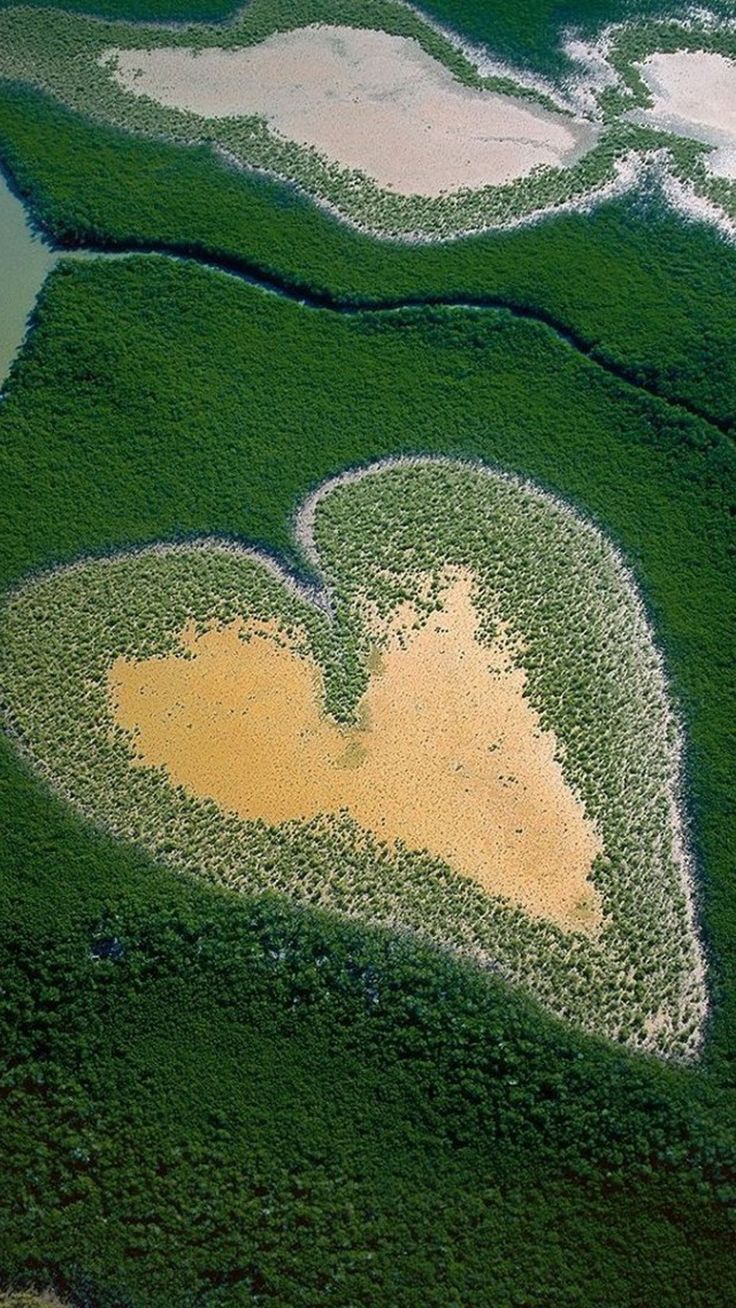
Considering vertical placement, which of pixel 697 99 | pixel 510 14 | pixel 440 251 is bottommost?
pixel 440 251

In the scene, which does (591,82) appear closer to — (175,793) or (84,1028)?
(175,793)

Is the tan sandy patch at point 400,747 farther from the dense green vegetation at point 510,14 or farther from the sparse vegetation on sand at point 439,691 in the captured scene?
the dense green vegetation at point 510,14

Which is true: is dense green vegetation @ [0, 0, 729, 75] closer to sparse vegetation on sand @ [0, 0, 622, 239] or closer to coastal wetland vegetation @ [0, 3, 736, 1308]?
sparse vegetation on sand @ [0, 0, 622, 239]

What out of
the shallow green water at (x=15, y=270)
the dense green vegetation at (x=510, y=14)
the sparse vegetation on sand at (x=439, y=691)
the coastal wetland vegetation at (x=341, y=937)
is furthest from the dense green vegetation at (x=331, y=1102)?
the dense green vegetation at (x=510, y=14)

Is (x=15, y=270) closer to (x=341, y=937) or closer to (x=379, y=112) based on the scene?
(x=379, y=112)

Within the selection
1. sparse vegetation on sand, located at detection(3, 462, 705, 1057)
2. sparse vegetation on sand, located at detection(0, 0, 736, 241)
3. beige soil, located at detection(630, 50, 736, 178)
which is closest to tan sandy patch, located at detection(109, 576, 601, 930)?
sparse vegetation on sand, located at detection(3, 462, 705, 1057)

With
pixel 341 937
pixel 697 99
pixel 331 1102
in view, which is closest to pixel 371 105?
pixel 697 99

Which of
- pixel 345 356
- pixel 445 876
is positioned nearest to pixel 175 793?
pixel 445 876
